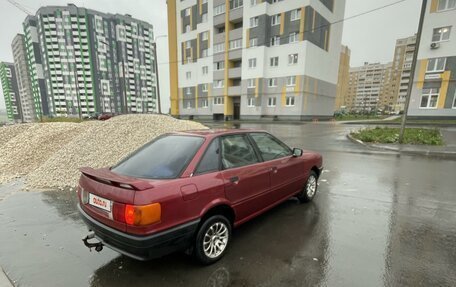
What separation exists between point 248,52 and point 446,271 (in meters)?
34.2

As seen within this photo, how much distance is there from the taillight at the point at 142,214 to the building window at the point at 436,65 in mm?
33175

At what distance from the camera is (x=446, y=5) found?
2306cm

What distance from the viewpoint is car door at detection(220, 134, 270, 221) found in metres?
2.89

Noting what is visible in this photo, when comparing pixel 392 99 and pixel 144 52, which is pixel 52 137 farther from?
pixel 392 99

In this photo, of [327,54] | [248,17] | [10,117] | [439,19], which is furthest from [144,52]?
[439,19]

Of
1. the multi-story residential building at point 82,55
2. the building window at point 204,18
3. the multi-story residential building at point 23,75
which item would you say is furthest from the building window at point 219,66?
the multi-story residential building at point 82,55

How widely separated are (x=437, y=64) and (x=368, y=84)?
112m

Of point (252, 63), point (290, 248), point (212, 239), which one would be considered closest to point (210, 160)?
point (212, 239)

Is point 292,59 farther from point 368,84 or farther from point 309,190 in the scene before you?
point 368,84

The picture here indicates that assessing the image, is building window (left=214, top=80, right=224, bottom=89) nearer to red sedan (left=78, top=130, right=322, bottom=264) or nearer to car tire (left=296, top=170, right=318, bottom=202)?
car tire (left=296, top=170, right=318, bottom=202)

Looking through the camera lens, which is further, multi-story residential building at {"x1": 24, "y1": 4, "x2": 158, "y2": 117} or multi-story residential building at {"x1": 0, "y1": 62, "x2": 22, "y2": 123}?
multi-story residential building at {"x1": 24, "y1": 4, "x2": 158, "y2": 117}

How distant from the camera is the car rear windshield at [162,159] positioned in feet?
8.43

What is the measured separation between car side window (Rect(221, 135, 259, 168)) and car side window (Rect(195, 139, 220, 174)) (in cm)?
11

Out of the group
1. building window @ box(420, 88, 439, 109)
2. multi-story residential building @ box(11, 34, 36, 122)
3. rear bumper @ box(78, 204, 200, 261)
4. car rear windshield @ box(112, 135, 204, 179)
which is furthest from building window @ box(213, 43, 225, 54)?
multi-story residential building @ box(11, 34, 36, 122)
